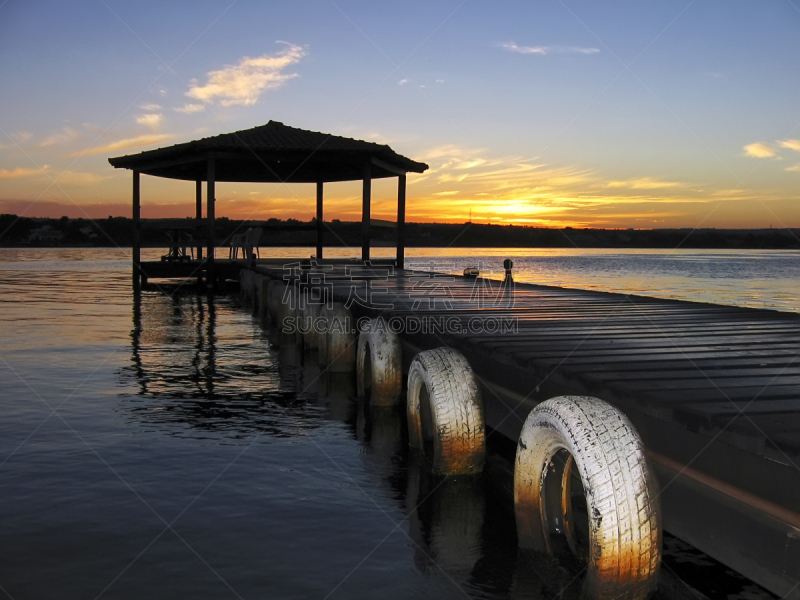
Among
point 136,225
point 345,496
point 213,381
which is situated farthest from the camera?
point 136,225

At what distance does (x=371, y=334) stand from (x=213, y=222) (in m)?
13.3

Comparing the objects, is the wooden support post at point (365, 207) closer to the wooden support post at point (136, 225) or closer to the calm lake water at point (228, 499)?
the wooden support post at point (136, 225)

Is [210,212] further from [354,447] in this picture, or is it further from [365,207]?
[354,447]

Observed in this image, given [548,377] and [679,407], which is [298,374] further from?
[679,407]

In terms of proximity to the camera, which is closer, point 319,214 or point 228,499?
point 228,499

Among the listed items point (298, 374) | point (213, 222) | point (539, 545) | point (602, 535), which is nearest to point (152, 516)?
point (539, 545)

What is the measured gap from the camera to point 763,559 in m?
2.89

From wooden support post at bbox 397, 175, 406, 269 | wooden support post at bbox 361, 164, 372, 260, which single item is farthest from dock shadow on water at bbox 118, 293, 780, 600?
wooden support post at bbox 397, 175, 406, 269

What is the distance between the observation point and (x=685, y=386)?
3.62m

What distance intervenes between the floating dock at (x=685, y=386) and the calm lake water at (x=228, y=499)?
2.42ft

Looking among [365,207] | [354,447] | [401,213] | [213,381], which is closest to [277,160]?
[365,207]

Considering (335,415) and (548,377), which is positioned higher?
(548,377)

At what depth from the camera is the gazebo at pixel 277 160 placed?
18922 millimetres

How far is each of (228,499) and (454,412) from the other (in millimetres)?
1617
